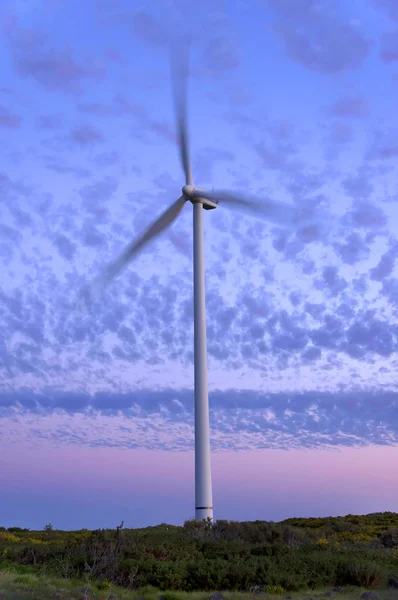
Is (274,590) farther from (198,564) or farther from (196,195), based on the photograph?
(196,195)

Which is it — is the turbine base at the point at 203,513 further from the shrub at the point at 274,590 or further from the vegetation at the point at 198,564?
the shrub at the point at 274,590

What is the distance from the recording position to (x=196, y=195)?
140ft

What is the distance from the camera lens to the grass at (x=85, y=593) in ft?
53.1

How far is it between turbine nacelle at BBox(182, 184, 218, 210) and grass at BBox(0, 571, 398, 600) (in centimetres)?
2750

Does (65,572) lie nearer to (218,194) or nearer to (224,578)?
(224,578)

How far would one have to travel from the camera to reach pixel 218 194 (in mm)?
43219

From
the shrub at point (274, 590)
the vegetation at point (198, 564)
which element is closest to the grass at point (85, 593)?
the vegetation at point (198, 564)

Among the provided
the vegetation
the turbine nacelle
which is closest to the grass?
the vegetation

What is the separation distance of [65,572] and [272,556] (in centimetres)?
743

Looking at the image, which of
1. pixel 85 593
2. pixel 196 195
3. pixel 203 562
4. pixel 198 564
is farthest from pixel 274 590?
pixel 196 195

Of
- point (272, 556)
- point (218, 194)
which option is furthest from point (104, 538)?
point (218, 194)

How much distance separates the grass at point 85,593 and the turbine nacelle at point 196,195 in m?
27.5

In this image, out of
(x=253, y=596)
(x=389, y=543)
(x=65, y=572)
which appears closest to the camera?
(x=253, y=596)

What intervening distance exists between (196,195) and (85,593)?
97.5ft
